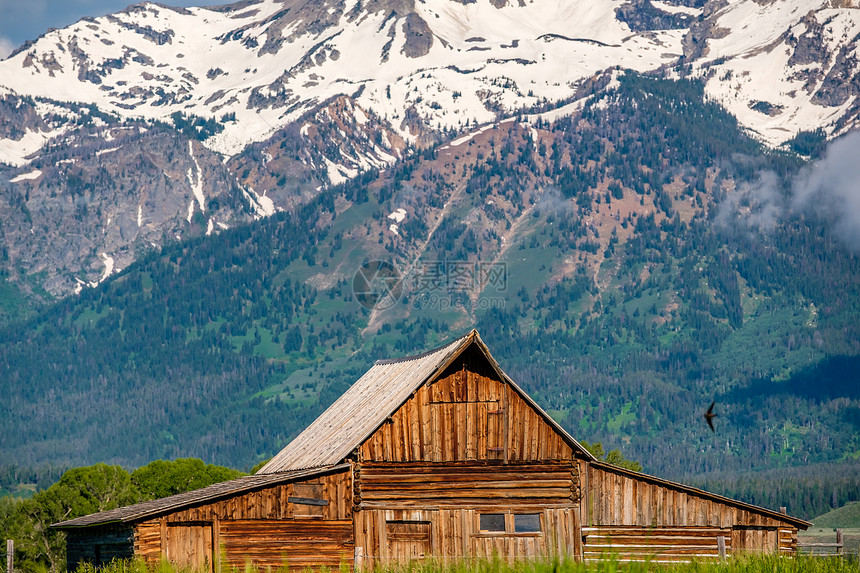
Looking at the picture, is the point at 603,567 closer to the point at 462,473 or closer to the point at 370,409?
the point at 462,473

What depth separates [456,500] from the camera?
152ft

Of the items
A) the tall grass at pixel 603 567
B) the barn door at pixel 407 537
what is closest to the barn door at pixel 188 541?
the barn door at pixel 407 537

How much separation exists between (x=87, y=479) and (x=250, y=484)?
185 ft

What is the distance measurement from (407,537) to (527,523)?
4.21 metres

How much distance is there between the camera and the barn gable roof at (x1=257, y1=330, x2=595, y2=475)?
150ft

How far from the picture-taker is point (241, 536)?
44406 millimetres

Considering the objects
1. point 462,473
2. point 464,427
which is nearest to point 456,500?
point 462,473

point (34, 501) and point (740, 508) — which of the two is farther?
point (34, 501)

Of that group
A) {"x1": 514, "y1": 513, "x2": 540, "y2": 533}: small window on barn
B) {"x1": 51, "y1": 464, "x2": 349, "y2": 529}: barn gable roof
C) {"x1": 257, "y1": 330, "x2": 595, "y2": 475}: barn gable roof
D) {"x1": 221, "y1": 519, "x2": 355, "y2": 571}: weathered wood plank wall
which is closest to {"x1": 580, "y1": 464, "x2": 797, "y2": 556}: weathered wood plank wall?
{"x1": 257, "y1": 330, "x2": 595, "y2": 475}: barn gable roof

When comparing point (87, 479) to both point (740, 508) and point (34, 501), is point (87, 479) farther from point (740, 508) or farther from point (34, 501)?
point (740, 508)

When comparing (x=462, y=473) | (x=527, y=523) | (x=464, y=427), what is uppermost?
(x=464, y=427)

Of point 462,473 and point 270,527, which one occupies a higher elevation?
point 462,473

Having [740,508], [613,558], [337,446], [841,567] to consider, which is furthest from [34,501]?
[613,558]

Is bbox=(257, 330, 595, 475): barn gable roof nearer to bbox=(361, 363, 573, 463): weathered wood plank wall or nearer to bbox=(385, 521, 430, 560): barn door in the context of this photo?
bbox=(361, 363, 573, 463): weathered wood plank wall
